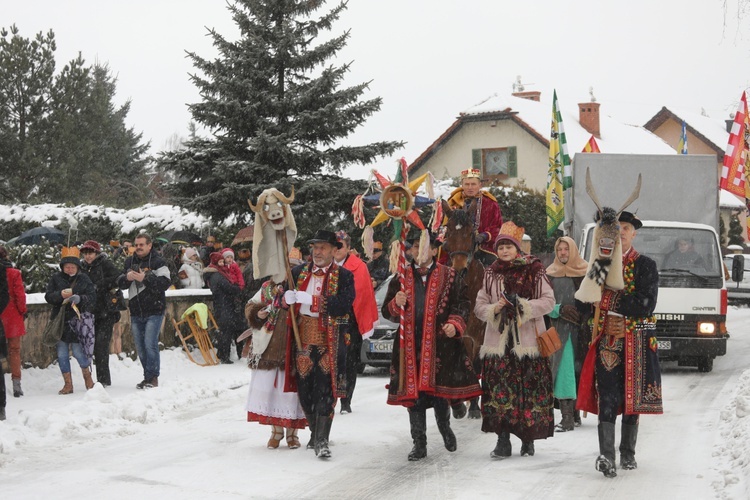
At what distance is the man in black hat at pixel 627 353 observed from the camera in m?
7.73

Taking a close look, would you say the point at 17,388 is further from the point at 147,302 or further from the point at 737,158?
the point at 737,158

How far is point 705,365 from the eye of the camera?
14.7 metres

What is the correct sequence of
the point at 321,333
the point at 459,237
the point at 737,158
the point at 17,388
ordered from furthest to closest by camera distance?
the point at 737,158
the point at 17,388
the point at 459,237
the point at 321,333

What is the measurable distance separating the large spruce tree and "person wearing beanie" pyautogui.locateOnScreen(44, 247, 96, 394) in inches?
383

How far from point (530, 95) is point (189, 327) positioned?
3558 cm

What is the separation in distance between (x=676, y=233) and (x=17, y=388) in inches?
359

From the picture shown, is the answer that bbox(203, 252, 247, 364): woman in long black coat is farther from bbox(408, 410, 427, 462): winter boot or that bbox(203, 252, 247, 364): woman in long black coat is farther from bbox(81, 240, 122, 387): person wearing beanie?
bbox(408, 410, 427, 462): winter boot

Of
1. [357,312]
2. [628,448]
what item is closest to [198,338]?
[357,312]

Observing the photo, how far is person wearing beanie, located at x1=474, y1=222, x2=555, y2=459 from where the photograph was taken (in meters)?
8.27

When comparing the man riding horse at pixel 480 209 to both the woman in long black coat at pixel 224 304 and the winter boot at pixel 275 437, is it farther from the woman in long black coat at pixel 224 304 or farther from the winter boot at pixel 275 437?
the woman in long black coat at pixel 224 304

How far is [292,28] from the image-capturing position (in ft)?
75.4

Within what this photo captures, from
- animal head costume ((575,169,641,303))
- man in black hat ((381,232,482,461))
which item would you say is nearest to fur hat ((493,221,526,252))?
man in black hat ((381,232,482,461))

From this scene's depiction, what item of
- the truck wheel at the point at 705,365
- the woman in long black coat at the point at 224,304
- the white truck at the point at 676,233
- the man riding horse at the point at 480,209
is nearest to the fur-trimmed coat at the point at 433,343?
the man riding horse at the point at 480,209

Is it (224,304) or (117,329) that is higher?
(224,304)
